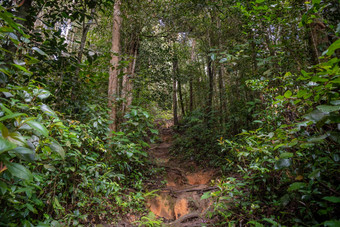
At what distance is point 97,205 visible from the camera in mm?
2746

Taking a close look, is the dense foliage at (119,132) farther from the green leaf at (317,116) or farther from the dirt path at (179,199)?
the dirt path at (179,199)

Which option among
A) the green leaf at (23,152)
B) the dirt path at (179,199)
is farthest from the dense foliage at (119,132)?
the dirt path at (179,199)

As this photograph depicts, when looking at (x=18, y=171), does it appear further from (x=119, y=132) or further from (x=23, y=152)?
(x=119, y=132)

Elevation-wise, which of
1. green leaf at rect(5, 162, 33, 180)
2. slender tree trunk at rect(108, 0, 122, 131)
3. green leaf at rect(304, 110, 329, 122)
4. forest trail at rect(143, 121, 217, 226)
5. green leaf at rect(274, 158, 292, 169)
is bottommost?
forest trail at rect(143, 121, 217, 226)

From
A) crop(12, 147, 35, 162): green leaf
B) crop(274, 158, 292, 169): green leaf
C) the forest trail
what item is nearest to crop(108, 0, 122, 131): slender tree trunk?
the forest trail

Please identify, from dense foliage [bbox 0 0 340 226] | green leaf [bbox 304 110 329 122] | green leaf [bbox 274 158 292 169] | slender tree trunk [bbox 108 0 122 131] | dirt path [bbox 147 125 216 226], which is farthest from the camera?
slender tree trunk [bbox 108 0 122 131]

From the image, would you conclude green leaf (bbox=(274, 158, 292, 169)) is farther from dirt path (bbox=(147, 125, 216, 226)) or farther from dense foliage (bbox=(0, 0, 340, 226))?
dirt path (bbox=(147, 125, 216, 226))

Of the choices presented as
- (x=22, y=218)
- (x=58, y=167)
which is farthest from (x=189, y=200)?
(x=22, y=218)

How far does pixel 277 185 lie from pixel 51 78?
404cm

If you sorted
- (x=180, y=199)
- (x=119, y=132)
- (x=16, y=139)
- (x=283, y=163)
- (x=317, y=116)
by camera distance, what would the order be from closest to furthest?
(x=16, y=139) → (x=317, y=116) → (x=283, y=163) → (x=119, y=132) → (x=180, y=199)

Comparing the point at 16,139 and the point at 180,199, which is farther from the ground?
the point at 16,139

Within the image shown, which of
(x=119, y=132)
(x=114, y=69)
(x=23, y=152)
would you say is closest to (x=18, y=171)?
(x=23, y=152)

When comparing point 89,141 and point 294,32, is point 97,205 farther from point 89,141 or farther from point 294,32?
point 294,32

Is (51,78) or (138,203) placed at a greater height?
(51,78)
